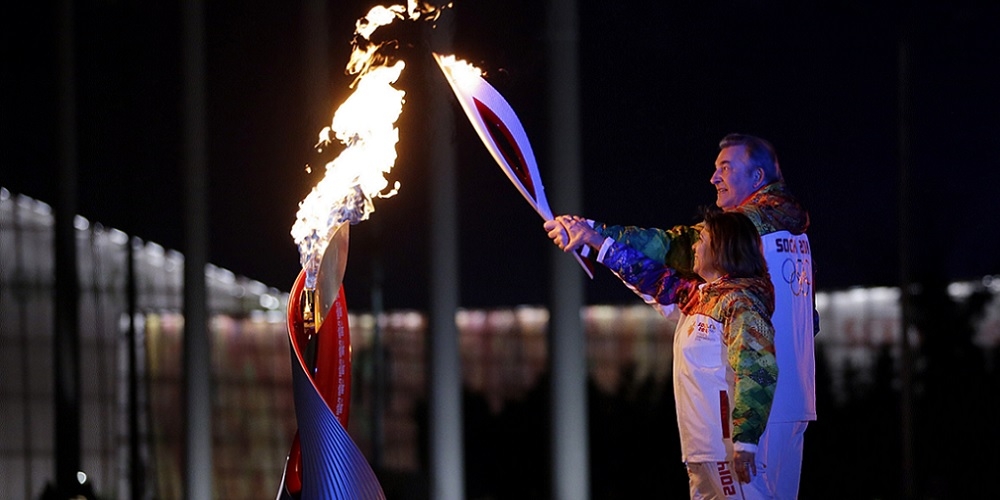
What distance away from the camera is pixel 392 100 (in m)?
6.96

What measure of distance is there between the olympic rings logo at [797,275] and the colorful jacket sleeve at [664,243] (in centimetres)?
40

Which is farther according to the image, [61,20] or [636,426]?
[636,426]

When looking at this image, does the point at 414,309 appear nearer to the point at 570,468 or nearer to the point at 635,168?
the point at 635,168

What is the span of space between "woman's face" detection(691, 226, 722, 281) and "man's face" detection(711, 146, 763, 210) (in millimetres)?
234

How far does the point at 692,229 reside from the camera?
17.1ft

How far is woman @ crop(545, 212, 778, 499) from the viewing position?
181 inches

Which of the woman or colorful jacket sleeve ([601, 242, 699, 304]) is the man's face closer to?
the woman

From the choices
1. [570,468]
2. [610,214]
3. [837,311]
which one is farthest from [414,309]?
[570,468]

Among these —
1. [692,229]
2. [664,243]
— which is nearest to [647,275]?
[664,243]

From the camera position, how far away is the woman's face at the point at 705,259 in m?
4.84

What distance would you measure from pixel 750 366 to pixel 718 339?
33cm

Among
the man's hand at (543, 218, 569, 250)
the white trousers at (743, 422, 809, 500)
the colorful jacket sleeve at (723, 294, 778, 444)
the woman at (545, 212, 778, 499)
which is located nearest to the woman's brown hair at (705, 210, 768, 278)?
the woman at (545, 212, 778, 499)

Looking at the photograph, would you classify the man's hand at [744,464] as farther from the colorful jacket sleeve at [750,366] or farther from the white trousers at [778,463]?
the white trousers at [778,463]

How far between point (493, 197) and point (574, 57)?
446 inches
